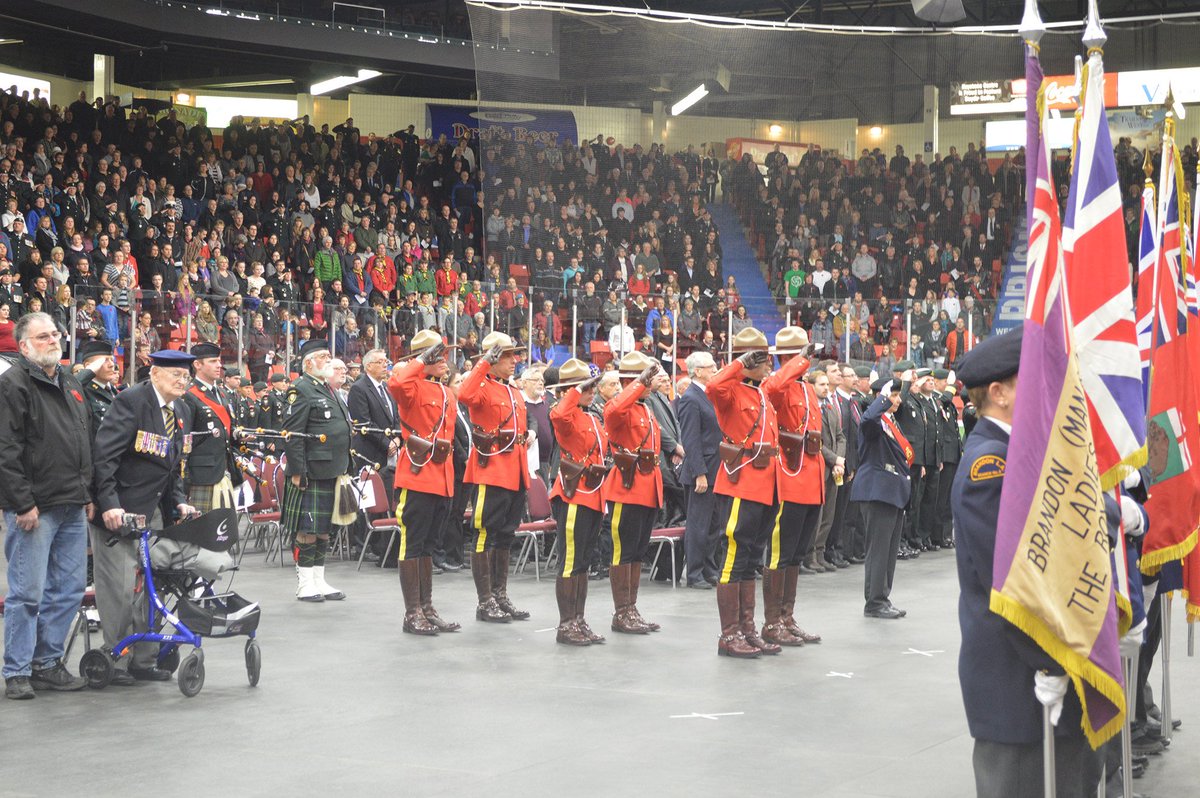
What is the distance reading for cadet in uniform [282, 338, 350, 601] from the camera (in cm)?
1041

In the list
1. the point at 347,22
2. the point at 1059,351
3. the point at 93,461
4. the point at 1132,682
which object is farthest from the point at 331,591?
the point at 347,22

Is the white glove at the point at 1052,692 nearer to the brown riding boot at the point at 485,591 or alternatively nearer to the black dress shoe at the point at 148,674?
the black dress shoe at the point at 148,674

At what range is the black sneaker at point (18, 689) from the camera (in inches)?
270

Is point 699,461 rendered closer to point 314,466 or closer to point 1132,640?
point 314,466

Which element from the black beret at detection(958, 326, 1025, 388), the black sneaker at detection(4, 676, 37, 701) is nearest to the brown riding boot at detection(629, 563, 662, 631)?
the black sneaker at detection(4, 676, 37, 701)

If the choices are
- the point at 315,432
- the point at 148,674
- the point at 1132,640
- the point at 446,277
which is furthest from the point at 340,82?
the point at 1132,640

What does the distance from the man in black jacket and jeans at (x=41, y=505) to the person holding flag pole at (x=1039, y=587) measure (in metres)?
4.83

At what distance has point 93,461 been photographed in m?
7.24

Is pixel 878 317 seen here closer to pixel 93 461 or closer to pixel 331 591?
pixel 331 591

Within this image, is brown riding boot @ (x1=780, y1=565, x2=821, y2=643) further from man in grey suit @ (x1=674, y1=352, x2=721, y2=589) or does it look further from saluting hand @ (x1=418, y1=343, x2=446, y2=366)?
saluting hand @ (x1=418, y1=343, x2=446, y2=366)

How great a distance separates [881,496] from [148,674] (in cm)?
509

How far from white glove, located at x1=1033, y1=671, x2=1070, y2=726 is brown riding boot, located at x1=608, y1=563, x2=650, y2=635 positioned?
18.7ft

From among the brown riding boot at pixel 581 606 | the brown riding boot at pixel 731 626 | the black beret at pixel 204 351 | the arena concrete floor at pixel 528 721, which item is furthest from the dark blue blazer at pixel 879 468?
the black beret at pixel 204 351

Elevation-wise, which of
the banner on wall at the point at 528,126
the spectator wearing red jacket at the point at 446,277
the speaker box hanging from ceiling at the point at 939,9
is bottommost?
the spectator wearing red jacket at the point at 446,277
